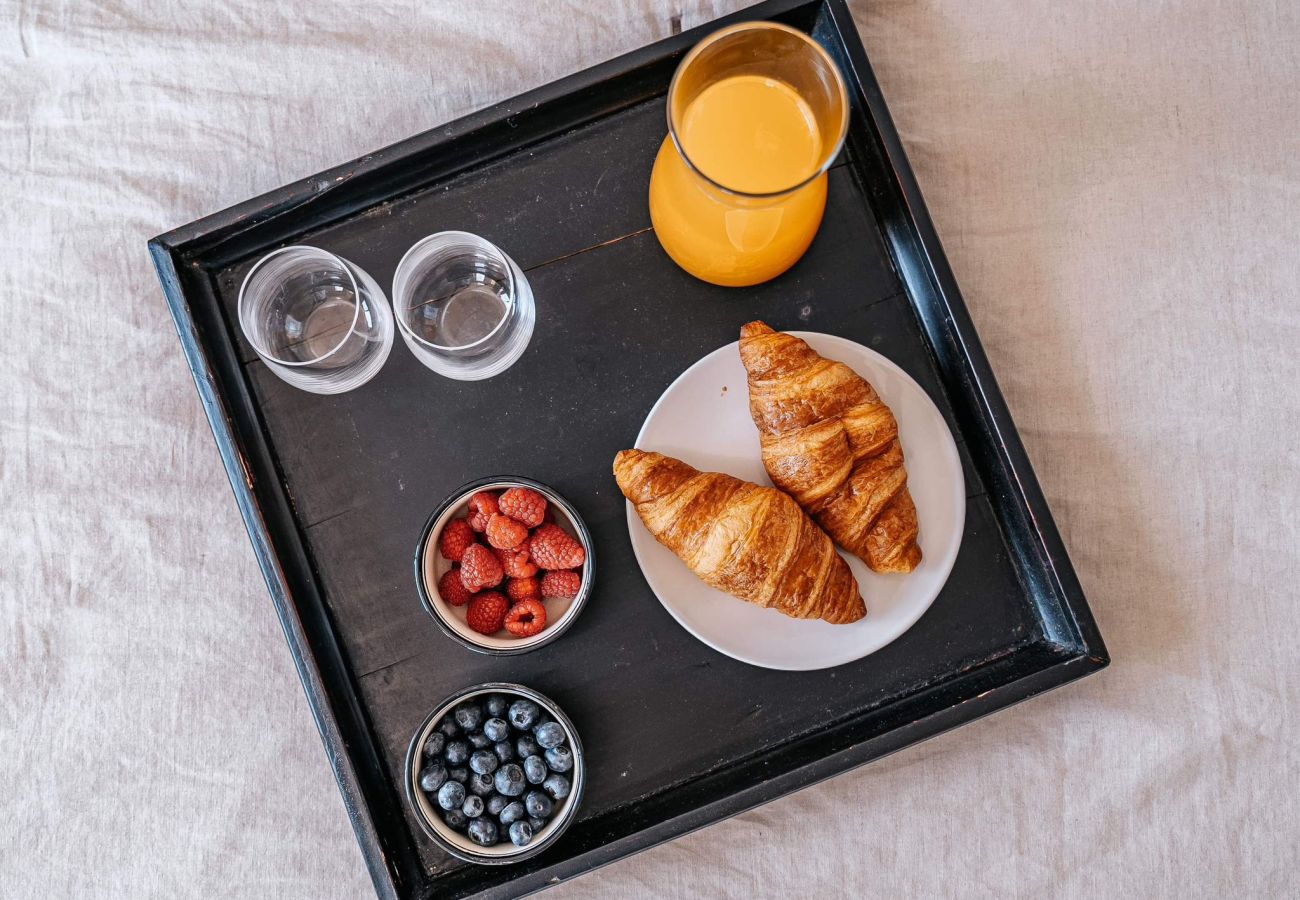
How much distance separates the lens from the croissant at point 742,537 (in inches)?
41.1

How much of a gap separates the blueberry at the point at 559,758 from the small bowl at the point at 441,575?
0.41 ft

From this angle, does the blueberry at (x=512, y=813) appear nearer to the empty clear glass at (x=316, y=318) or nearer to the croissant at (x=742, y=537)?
the croissant at (x=742, y=537)

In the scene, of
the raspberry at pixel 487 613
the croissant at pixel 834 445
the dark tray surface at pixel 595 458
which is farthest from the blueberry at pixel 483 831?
the croissant at pixel 834 445

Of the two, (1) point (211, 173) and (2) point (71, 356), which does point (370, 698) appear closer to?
(2) point (71, 356)

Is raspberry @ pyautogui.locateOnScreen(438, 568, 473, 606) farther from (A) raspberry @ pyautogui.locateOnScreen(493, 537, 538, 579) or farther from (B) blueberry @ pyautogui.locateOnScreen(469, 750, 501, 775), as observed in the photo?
(B) blueberry @ pyautogui.locateOnScreen(469, 750, 501, 775)

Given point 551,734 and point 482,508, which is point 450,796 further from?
point 482,508

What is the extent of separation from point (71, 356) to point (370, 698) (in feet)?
2.15

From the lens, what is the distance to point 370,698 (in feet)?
3.83

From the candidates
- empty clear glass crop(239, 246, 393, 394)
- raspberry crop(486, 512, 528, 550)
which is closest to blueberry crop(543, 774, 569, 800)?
raspberry crop(486, 512, 528, 550)

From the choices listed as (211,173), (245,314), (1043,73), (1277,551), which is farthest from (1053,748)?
(211,173)

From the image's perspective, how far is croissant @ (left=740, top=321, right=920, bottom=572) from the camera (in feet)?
3.50

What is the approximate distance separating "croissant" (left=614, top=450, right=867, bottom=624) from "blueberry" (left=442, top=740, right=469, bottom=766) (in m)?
0.35

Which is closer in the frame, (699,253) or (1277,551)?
(699,253)

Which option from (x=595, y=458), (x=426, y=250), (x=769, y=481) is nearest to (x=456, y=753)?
(x=595, y=458)
